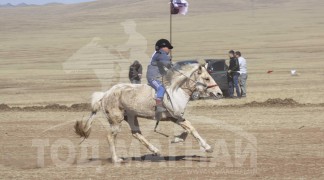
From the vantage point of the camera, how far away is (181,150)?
1578cm

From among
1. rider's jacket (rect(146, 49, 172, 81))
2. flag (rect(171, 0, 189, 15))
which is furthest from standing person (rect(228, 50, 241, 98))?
rider's jacket (rect(146, 49, 172, 81))

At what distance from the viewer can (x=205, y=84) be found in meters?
14.0

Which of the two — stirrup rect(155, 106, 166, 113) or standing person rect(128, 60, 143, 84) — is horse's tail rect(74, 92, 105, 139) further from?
standing person rect(128, 60, 143, 84)

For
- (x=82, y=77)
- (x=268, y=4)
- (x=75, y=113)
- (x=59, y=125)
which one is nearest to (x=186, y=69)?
(x=59, y=125)

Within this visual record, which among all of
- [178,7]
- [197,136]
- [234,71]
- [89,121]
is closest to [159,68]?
[197,136]

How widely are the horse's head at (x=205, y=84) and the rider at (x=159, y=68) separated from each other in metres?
0.59

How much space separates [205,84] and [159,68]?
36.4 inches

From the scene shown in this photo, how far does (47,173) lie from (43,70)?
40.2 metres

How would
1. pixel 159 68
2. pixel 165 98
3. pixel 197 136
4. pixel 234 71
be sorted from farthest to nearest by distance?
1. pixel 234 71
2. pixel 159 68
3. pixel 165 98
4. pixel 197 136

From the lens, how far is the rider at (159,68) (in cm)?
1392

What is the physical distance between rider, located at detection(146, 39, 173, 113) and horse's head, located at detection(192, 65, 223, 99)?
23.4 inches

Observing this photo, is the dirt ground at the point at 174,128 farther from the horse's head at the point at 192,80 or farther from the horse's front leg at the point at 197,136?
the horse's head at the point at 192,80

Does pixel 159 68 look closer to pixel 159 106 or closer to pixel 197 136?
pixel 159 106

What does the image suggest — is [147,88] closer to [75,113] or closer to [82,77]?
[75,113]
